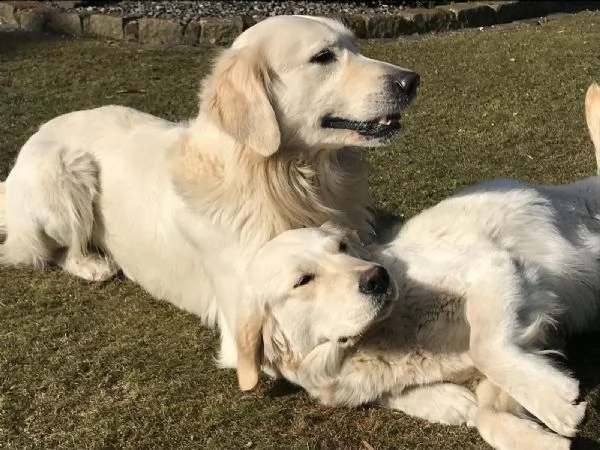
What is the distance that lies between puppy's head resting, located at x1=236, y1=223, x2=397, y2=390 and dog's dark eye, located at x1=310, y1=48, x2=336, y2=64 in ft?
2.67

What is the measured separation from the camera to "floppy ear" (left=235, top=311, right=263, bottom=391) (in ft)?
9.82

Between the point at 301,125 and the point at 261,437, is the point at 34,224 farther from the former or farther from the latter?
the point at 261,437

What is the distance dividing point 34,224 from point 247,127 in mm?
2017

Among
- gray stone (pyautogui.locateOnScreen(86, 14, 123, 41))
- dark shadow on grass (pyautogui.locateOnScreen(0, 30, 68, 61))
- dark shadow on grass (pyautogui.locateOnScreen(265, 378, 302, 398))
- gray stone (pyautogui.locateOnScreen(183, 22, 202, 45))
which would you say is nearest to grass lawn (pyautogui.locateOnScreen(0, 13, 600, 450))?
dark shadow on grass (pyautogui.locateOnScreen(265, 378, 302, 398))

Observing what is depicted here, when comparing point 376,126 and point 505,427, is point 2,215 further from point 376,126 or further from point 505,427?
point 505,427

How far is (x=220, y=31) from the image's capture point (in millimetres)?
10078

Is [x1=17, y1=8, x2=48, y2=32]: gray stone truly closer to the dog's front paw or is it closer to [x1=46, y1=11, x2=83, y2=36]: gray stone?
[x1=46, y1=11, x2=83, y2=36]: gray stone

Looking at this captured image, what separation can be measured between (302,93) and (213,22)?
708cm

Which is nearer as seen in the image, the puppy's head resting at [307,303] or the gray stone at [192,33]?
the puppy's head resting at [307,303]

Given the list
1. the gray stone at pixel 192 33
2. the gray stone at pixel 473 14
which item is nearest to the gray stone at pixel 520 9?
the gray stone at pixel 473 14

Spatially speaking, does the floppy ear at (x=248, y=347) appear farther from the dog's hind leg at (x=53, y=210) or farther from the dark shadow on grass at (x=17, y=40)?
the dark shadow on grass at (x=17, y=40)

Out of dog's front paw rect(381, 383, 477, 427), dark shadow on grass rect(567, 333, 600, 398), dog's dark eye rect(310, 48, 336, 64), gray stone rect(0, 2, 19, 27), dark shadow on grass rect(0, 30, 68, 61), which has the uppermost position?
dog's dark eye rect(310, 48, 336, 64)

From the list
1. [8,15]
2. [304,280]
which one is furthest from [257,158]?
[8,15]

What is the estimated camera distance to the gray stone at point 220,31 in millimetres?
10062
